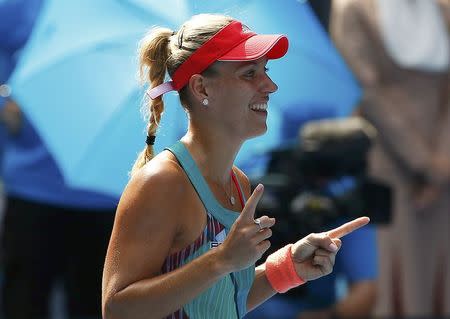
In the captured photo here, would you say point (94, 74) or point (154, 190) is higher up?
point (154, 190)

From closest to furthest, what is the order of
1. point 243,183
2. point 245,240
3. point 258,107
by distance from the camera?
point 245,240
point 258,107
point 243,183

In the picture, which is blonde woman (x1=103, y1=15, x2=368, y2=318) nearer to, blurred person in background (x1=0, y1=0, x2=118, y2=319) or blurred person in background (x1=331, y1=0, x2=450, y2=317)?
blurred person in background (x1=0, y1=0, x2=118, y2=319)

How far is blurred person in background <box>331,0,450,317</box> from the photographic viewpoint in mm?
5883

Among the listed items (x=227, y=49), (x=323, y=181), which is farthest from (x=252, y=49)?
(x=323, y=181)

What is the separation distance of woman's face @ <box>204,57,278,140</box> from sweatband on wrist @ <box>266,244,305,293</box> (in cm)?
33

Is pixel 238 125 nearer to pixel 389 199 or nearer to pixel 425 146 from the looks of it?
pixel 389 199

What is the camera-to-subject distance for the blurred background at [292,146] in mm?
5023

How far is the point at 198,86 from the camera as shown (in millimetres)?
3139

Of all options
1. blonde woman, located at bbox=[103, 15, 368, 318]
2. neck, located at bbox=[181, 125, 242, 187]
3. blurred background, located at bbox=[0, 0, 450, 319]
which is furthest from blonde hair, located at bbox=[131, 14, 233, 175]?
blurred background, located at bbox=[0, 0, 450, 319]

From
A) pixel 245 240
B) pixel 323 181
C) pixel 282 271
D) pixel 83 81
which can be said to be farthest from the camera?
pixel 323 181

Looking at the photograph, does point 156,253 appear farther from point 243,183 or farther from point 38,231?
point 38,231

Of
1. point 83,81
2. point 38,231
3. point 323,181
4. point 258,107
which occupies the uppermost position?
point 258,107

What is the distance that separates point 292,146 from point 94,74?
39.8 inches

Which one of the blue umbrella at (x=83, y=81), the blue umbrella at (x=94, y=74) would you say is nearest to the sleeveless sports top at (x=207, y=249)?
the blue umbrella at (x=94, y=74)
